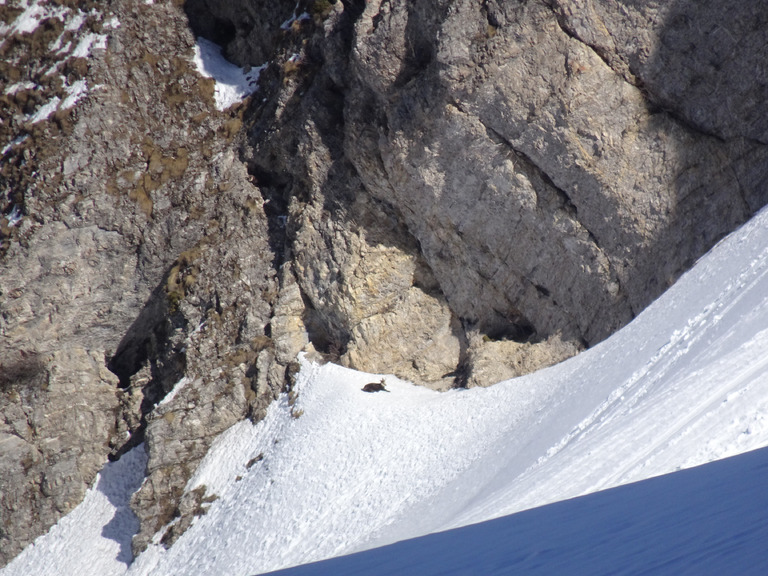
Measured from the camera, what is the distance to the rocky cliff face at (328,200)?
21938 millimetres

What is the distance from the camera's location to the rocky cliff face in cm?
2194

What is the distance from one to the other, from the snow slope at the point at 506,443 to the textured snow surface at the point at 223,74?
1470 centimetres

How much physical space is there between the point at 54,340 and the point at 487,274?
65.4 ft

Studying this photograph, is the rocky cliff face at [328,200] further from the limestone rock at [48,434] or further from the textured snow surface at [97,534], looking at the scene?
the textured snow surface at [97,534]

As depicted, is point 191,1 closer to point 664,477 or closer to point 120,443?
point 120,443

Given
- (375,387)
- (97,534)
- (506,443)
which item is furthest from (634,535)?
(97,534)

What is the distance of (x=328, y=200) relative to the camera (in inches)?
1131

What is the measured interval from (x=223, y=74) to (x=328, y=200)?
11.2 meters

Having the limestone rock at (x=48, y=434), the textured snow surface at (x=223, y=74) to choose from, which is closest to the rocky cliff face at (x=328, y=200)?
the limestone rock at (x=48, y=434)

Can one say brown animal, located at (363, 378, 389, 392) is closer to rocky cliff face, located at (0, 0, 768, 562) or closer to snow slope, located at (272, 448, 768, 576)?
rocky cliff face, located at (0, 0, 768, 562)

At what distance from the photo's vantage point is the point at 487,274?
26750 millimetres

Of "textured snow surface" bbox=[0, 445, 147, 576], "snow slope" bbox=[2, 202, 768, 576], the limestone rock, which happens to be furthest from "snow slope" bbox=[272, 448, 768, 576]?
the limestone rock

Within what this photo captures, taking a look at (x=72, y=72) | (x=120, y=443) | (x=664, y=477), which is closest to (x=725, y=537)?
(x=664, y=477)

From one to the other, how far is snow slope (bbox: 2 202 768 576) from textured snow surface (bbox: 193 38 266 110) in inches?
579
